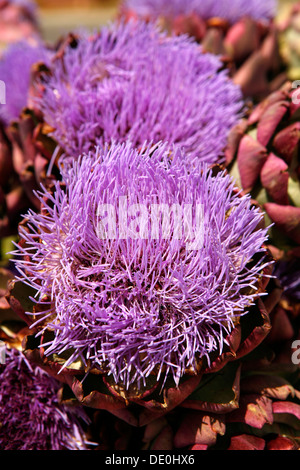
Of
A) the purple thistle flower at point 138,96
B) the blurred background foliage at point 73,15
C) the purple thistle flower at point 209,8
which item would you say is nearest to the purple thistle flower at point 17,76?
the purple thistle flower at point 138,96

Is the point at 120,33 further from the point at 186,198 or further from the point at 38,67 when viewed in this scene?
the point at 186,198

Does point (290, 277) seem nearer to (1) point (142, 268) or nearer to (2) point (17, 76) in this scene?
(1) point (142, 268)

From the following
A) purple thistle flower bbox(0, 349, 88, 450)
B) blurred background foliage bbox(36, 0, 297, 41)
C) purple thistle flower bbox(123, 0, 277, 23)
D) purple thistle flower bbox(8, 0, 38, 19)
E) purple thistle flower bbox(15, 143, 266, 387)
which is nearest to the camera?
purple thistle flower bbox(15, 143, 266, 387)

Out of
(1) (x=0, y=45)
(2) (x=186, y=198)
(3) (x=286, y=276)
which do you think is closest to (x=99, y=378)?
(2) (x=186, y=198)

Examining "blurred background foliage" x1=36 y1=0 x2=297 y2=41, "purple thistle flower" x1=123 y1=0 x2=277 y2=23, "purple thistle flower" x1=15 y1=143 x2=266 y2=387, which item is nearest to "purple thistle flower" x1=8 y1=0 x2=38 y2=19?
"blurred background foliage" x1=36 y1=0 x2=297 y2=41

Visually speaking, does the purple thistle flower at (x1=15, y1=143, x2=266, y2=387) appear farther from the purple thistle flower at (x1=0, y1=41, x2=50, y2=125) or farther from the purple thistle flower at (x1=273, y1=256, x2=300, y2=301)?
the purple thistle flower at (x1=0, y1=41, x2=50, y2=125)

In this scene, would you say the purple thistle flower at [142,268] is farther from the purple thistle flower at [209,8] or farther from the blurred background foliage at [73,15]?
the blurred background foliage at [73,15]
